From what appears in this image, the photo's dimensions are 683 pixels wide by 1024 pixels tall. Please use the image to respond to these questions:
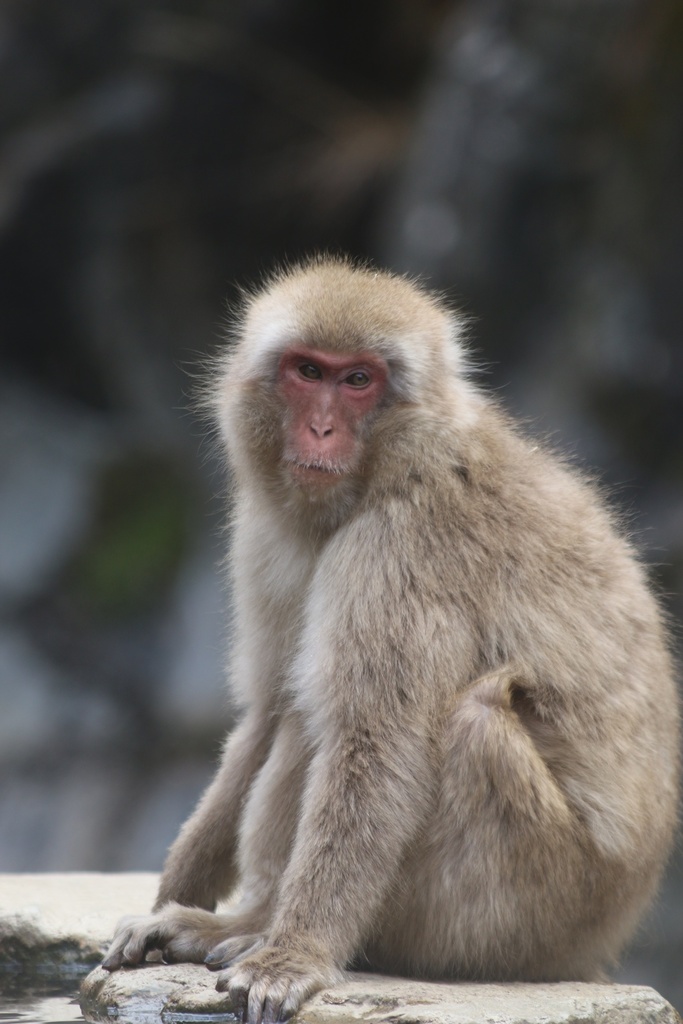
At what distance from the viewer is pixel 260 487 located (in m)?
5.10

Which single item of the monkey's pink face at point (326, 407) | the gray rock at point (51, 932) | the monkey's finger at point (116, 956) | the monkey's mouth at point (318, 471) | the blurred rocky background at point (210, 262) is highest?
the blurred rocky background at point (210, 262)

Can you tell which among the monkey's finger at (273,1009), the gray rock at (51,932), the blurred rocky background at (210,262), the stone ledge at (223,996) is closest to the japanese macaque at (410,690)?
the monkey's finger at (273,1009)

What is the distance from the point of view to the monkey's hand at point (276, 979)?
165 inches

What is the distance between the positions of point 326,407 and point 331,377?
0.13m

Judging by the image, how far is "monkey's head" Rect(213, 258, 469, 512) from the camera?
4832mm

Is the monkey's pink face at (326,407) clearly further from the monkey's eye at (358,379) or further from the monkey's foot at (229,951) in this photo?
the monkey's foot at (229,951)

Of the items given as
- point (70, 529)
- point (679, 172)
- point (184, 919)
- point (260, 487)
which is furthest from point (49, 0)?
point (184, 919)

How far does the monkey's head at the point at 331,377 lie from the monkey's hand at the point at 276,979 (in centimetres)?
148

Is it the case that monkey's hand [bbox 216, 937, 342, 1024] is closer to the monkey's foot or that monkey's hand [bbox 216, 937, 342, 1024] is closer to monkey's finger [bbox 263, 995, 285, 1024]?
monkey's finger [bbox 263, 995, 285, 1024]

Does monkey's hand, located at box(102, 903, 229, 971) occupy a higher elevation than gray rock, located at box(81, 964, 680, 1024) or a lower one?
higher

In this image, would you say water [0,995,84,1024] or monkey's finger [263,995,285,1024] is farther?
water [0,995,84,1024]

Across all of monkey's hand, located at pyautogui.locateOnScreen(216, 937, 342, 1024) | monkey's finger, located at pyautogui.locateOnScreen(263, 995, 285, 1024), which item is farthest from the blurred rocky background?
monkey's finger, located at pyautogui.locateOnScreen(263, 995, 285, 1024)

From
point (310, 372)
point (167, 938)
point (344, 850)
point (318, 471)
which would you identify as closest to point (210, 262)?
point (310, 372)

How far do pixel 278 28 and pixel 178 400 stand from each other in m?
3.58
